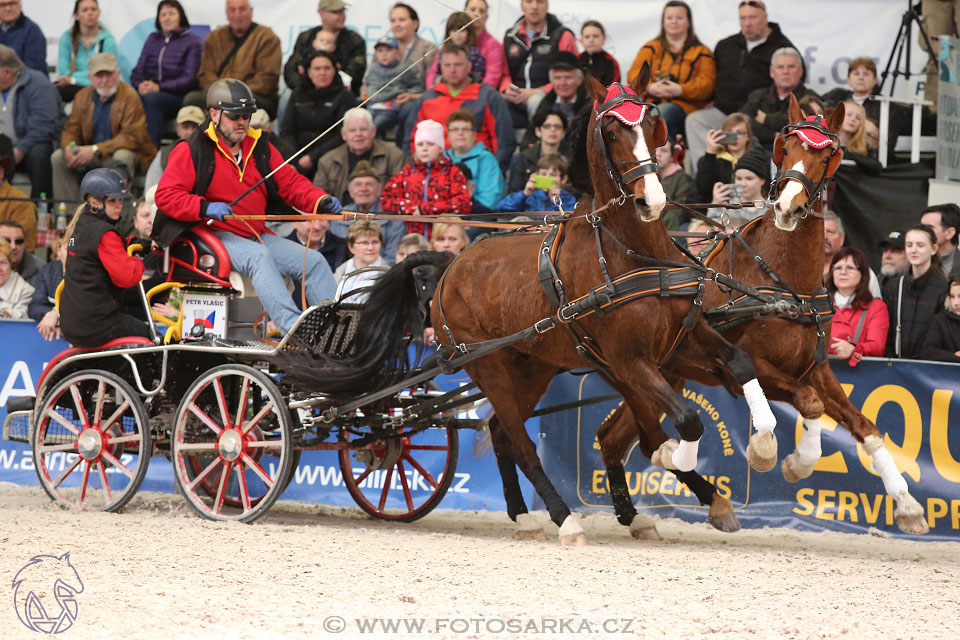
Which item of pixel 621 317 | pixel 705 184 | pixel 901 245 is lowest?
pixel 621 317

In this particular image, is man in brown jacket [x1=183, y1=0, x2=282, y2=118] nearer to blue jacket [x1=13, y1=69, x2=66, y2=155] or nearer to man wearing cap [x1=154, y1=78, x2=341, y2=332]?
blue jacket [x1=13, y1=69, x2=66, y2=155]

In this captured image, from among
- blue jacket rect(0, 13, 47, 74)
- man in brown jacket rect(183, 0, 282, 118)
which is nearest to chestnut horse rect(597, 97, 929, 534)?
man in brown jacket rect(183, 0, 282, 118)

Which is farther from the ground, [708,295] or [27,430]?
[708,295]

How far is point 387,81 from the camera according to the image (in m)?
11.1

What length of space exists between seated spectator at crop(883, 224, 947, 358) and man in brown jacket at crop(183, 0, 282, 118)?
641 cm

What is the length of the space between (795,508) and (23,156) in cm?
841

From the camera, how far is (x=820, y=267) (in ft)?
21.0

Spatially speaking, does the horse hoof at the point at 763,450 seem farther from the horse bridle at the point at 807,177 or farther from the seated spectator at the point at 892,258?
the seated spectator at the point at 892,258

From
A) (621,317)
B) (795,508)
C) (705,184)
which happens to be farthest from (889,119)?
(621,317)

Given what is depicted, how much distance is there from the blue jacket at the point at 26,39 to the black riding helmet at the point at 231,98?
601cm

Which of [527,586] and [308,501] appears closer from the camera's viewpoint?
[527,586]

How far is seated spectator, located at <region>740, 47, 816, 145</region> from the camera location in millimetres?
9797

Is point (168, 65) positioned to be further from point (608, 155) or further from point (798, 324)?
point (798, 324)

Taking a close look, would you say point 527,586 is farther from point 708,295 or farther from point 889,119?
point 889,119
